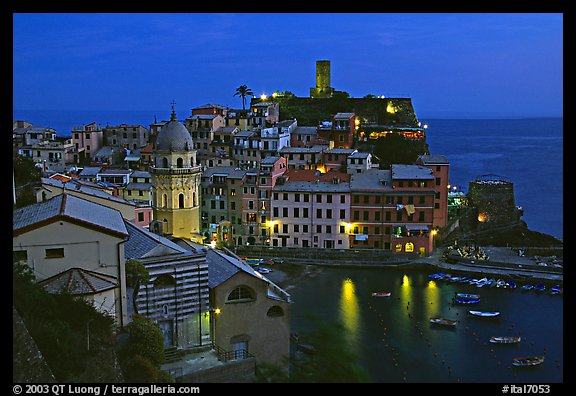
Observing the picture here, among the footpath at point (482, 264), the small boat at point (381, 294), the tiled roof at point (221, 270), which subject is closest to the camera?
the tiled roof at point (221, 270)

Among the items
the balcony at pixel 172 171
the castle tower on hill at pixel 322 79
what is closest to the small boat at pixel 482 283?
the balcony at pixel 172 171

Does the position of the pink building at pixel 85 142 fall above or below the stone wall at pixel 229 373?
above

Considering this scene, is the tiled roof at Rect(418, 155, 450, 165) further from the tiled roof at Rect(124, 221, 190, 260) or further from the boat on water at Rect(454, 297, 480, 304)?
the tiled roof at Rect(124, 221, 190, 260)

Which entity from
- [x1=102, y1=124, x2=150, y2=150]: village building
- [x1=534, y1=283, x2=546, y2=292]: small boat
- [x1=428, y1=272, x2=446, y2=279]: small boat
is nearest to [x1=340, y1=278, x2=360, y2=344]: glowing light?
[x1=428, y1=272, x2=446, y2=279]: small boat

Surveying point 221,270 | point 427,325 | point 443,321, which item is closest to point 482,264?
point 443,321

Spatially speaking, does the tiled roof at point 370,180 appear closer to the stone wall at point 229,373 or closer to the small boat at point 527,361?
the small boat at point 527,361

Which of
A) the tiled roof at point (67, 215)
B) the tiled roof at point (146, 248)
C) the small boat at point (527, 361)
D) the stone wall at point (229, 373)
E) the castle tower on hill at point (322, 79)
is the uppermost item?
the castle tower on hill at point (322, 79)

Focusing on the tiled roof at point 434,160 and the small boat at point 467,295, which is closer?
the small boat at point 467,295

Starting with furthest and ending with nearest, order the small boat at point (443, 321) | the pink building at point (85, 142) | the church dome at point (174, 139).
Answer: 1. the pink building at point (85, 142)
2. the church dome at point (174, 139)
3. the small boat at point (443, 321)
